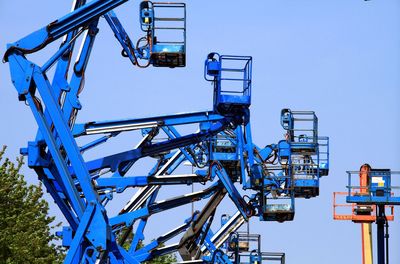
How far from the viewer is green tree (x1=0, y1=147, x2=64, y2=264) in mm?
63469

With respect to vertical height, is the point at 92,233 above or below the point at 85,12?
below

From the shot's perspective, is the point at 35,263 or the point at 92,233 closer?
the point at 92,233

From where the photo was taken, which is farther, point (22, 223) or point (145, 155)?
point (22, 223)

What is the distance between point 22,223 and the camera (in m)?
65.8

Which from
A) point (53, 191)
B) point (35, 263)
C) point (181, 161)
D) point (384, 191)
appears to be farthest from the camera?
point (35, 263)

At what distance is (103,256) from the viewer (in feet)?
123

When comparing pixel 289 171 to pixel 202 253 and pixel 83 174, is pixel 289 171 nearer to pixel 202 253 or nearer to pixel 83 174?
pixel 202 253

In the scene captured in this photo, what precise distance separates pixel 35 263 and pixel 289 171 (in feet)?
55.0

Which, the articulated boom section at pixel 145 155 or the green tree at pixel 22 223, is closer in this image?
the articulated boom section at pixel 145 155

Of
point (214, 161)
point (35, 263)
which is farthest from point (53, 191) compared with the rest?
point (35, 263)

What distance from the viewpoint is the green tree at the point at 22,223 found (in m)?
63.5

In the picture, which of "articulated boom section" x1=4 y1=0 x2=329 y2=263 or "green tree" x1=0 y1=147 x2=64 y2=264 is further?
"green tree" x1=0 y1=147 x2=64 y2=264

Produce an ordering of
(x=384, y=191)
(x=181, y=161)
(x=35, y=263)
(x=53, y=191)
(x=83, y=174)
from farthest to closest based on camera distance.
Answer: (x=35, y=263) → (x=181, y=161) → (x=384, y=191) → (x=53, y=191) → (x=83, y=174)

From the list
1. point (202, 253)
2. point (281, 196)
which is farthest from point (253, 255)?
point (281, 196)
